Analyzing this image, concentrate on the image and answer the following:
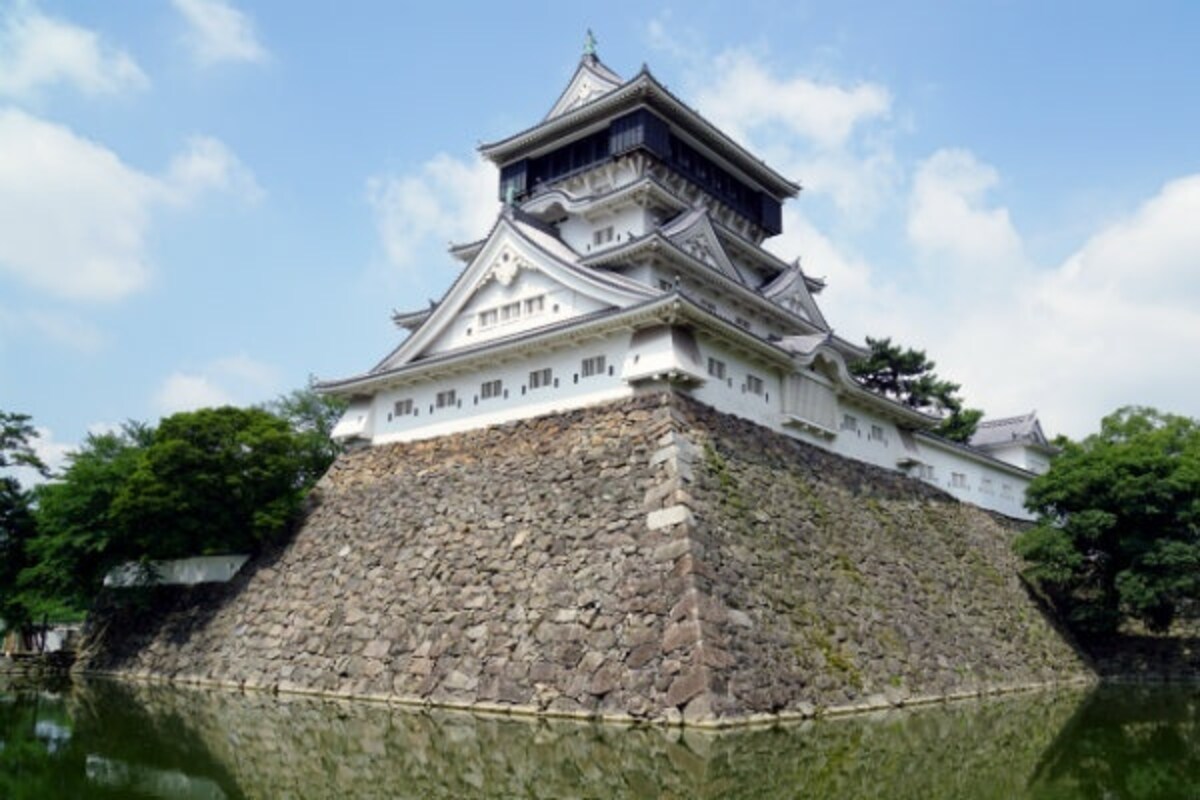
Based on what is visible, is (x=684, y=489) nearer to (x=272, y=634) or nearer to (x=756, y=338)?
(x=756, y=338)

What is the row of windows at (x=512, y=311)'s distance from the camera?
1834cm

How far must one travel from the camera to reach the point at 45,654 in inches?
849

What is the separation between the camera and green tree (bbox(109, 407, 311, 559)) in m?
18.8

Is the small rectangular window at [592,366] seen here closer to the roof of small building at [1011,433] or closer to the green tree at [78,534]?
the green tree at [78,534]

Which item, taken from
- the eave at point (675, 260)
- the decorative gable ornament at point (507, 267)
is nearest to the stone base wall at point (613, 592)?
the decorative gable ornament at point (507, 267)

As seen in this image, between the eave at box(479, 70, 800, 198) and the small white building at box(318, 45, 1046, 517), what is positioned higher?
the eave at box(479, 70, 800, 198)

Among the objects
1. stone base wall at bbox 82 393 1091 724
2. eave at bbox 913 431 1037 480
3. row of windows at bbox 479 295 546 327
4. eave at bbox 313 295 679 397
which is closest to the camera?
Result: stone base wall at bbox 82 393 1091 724

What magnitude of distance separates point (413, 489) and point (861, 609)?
27.9 ft

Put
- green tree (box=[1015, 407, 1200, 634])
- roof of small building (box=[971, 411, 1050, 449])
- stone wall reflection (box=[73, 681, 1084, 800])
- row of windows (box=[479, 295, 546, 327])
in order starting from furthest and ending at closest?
1. roof of small building (box=[971, 411, 1050, 449])
2. green tree (box=[1015, 407, 1200, 634])
3. row of windows (box=[479, 295, 546, 327])
4. stone wall reflection (box=[73, 681, 1084, 800])

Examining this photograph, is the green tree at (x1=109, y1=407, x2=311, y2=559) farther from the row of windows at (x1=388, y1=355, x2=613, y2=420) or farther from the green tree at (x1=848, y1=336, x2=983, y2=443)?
the green tree at (x1=848, y1=336, x2=983, y2=443)

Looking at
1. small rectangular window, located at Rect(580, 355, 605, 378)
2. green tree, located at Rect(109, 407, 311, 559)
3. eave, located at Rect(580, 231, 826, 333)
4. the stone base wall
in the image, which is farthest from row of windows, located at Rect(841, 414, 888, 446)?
green tree, located at Rect(109, 407, 311, 559)

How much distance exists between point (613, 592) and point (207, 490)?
413 inches

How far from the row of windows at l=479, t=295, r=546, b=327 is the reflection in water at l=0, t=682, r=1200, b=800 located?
818 cm

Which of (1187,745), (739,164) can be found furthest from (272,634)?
(739,164)
